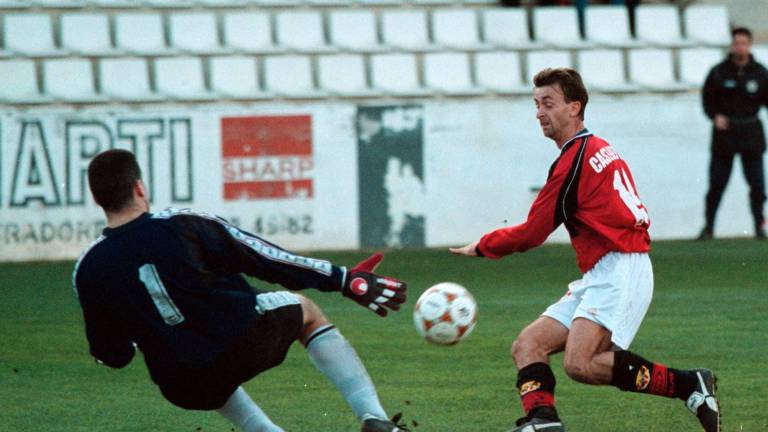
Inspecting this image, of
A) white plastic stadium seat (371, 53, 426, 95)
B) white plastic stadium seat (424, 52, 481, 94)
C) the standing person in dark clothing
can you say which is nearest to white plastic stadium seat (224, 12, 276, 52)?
white plastic stadium seat (371, 53, 426, 95)

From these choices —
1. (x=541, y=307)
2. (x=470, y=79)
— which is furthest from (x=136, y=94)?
(x=541, y=307)

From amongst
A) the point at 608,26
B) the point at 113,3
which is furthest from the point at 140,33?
the point at 608,26

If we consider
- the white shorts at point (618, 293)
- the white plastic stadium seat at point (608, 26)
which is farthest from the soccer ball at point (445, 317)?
the white plastic stadium seat at point (608, 26)

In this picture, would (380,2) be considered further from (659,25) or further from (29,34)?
(29,34)

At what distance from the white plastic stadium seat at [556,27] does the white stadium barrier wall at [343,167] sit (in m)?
1.51

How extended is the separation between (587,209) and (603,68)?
36.4ft

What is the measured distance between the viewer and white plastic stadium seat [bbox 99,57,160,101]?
14797 mm

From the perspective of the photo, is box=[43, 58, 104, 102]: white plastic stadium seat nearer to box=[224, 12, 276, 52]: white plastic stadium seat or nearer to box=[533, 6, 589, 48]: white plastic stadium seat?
box=[224, 12, 276, 52]: white plastic stadium seat

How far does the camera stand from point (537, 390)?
564 cm

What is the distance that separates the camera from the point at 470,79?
16.1 m

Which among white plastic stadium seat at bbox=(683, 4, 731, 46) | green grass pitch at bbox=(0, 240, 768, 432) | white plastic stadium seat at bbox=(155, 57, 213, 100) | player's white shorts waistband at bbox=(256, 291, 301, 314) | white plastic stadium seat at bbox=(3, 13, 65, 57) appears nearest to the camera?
player's white shorts waistband at bbox=(256, 291, 301, 314)

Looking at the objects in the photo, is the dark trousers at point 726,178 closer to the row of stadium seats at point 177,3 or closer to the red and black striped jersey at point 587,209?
the row of stadium seats at point 177,3

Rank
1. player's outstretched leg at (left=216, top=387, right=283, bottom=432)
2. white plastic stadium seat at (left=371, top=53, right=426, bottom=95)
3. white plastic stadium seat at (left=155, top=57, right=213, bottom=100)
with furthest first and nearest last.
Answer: white plastic stadium seat at (left=371, top=53, right=426, bottom=95) → white plastic stadium seat at (left=155, top=57, right=213, bottom=100) → player's outstretched leg at (left=216, top=387, right=283, bottom=432)

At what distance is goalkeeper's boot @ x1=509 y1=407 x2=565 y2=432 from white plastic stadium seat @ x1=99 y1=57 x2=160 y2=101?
9.81 metres
